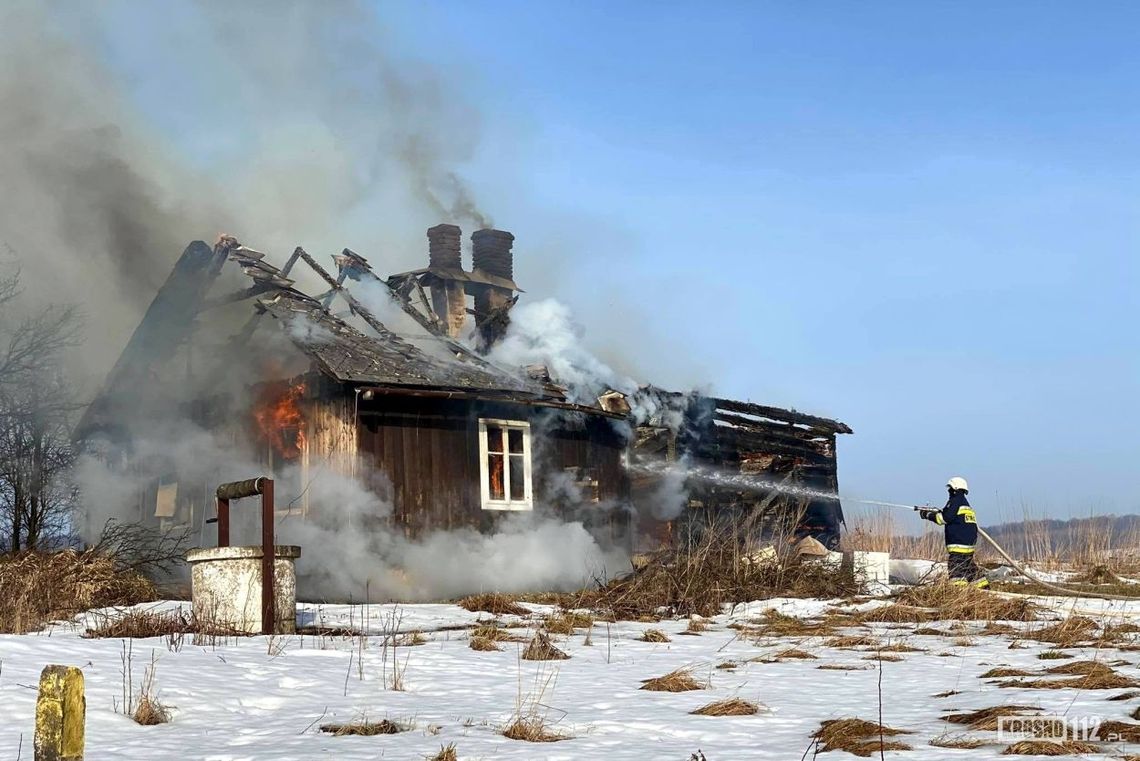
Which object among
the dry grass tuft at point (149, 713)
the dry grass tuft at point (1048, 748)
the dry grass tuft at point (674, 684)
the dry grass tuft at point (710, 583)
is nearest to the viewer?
the dry grass tuft at point (1048, 748)

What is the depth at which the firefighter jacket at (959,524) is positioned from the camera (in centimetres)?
1550

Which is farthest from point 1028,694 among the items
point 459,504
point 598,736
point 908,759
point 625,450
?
point 625,450

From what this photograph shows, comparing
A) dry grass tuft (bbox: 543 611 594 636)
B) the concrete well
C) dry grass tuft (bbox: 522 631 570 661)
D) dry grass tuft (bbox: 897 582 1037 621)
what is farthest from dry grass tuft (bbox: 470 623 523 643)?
dry grass tuft (bbox: 897 582 1037 621)

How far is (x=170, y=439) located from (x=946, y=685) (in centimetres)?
1625

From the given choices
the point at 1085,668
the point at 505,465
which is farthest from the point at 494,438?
the point at 1085,668

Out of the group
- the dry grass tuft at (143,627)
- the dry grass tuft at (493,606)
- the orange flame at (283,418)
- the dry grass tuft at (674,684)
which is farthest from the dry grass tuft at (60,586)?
the dry grass tuft at (674,684)

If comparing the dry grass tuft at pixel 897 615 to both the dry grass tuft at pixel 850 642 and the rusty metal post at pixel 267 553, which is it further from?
the rusty metal post at pixel 267 553

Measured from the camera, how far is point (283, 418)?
712 inches

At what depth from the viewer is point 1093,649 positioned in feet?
31.1

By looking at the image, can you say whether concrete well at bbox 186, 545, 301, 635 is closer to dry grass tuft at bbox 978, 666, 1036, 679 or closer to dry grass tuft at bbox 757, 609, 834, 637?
dry grass tuft at bbox 757, 609, 834, 637

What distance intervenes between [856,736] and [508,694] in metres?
2.76

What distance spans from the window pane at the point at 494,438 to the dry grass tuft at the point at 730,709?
12.2m

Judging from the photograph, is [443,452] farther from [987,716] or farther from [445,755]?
[445,755]

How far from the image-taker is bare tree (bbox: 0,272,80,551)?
24.3 m
